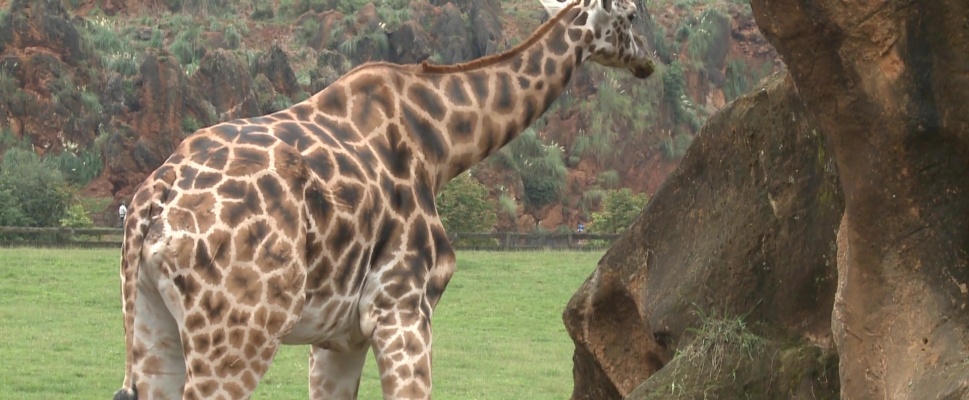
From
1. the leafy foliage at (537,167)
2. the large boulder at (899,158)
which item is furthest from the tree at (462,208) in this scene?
the large boulder at (899,158)

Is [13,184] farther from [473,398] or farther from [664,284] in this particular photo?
[664,284]

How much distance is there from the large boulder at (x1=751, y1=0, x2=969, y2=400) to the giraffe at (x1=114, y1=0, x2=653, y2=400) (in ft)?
6.51

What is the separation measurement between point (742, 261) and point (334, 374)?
6.27ft

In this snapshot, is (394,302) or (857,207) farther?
(394,302)

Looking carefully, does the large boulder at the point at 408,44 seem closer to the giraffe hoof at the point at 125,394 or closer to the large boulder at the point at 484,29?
the large boulder at the point at 484,29

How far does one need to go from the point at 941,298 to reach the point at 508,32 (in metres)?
57.8

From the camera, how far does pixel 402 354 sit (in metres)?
6.06

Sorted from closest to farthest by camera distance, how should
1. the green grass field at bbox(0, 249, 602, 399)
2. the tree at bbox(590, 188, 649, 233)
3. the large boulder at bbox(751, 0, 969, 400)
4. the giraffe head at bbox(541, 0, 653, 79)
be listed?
1. the large boulder at bbox(751, 0, 969, 400)
2. the giraffe head at bbox(541, 0, 653, 79)
3. the green grass field at bbox(0, 249, 602, 399)
4. the tree at bbox(590, 188, 649, 233)

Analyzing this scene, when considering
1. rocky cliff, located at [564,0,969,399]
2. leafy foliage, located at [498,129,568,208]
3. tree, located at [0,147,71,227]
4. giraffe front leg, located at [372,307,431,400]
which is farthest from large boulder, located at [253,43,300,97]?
giraffe front leg, located at [372,307,431,400]

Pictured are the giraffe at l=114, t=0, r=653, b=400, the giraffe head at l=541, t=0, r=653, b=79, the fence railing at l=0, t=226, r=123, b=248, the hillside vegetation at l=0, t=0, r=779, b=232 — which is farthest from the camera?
the hillside vegetation at l=0, t=0, r=779, b=232

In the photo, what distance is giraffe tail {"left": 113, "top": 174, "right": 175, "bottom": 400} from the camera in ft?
18.4

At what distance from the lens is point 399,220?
626 centimetres

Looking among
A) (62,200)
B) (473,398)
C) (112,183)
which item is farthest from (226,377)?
(112,183)

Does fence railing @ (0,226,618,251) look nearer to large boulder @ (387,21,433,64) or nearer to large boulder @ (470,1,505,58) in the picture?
large boulder @ (387,21,433,64)
